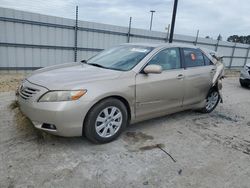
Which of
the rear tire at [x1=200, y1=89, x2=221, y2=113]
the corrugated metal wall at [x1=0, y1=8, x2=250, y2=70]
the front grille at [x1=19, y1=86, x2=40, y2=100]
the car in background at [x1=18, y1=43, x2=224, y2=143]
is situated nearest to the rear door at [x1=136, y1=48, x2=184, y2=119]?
the car in background at [x1=18, y1=43, x2=224, y2=143]

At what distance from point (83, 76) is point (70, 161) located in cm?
117

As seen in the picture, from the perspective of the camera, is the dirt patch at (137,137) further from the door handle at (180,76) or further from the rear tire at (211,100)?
the rear tire at (211,100)

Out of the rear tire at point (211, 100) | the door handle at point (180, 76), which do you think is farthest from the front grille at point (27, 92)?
the rear tire at point (211, 100)

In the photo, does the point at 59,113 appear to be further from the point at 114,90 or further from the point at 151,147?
the point at 151,147

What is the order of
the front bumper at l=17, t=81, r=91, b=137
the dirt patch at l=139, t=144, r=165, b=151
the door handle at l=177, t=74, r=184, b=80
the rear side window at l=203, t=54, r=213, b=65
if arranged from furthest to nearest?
the rear side window at l=203, t=54, r=213, b=65 < the door handle at l=177, t=74, r=184, b=80 < the dirt patch at l=139, t=144, r=165, b=151 < the front bumper at l=17, t=81, r=91, b=137

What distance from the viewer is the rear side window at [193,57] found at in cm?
446

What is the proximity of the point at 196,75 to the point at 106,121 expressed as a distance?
2249 mm

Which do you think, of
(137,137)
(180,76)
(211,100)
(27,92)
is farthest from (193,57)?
(27,92)

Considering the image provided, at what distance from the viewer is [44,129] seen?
2949 millimetres

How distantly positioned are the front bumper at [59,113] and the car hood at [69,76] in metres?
0.16

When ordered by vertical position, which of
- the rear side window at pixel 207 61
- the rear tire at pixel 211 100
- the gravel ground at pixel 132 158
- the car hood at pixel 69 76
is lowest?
the gravel ground at pixel 132 158

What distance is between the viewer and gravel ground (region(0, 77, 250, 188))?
8.38 ft

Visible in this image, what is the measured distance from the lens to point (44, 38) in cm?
882

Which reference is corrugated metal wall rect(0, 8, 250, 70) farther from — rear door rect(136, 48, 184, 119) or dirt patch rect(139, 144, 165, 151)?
dirt patch rect(139, 144, 165, 151)
